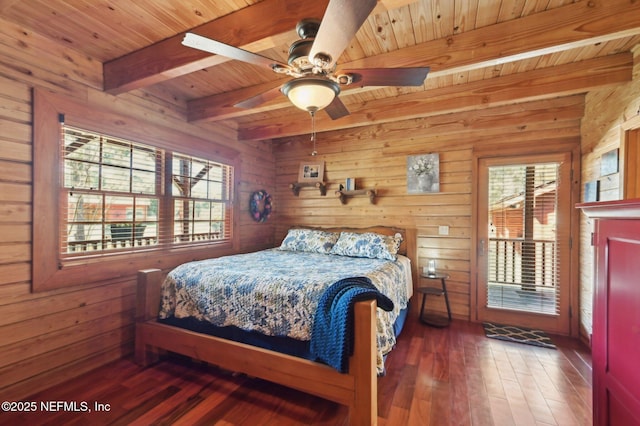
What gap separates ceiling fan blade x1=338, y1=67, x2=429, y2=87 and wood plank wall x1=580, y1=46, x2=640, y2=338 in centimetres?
179

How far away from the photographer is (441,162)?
11.2ft

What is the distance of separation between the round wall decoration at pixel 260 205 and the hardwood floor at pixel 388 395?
6.91 feet

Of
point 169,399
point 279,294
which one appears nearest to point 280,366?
point 279,294

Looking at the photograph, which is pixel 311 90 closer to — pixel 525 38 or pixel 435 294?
pixel 525 38

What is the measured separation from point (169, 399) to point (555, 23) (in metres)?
3.42

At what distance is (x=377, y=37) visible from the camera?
190cm

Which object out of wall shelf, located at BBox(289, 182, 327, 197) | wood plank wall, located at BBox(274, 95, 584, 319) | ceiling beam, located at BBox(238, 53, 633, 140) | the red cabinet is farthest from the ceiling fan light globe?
wall shelf, located at BBox(289, 182, 327, 197)

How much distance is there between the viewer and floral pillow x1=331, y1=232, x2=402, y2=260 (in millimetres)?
3113

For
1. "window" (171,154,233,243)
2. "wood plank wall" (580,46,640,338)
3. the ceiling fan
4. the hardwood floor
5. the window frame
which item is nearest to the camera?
the ceiling fan

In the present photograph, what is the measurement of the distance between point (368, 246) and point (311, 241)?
2.60 ft

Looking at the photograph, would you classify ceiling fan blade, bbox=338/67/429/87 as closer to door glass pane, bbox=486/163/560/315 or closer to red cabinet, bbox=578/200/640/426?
red cabinet, bbox=578/200/640/426

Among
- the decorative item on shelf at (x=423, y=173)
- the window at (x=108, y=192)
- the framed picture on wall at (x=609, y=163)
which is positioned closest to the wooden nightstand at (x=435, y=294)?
the decorative item on shelf at (x=423, y=173)

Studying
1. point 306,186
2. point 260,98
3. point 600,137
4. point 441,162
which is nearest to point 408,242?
point 441,162

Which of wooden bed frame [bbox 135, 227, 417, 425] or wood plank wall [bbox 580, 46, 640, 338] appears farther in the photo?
wood plank wall [bbox 580, 46, 640, 338]
